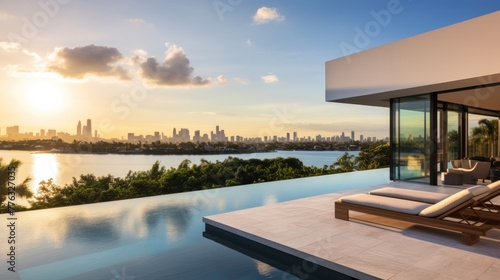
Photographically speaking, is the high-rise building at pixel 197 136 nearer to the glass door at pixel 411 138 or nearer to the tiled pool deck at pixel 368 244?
the glass door at pixel 411 138

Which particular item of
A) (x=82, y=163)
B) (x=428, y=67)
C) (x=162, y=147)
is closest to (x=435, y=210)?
(x=428, y=67)

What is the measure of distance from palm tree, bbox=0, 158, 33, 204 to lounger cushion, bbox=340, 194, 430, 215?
949 centimetres

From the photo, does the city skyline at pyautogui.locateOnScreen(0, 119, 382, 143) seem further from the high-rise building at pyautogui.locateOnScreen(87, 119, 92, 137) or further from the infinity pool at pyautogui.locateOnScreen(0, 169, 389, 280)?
the infinity pool at pyautogui.locateOnScreen(0, 169, 389, 280)

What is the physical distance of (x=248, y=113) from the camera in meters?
18.6

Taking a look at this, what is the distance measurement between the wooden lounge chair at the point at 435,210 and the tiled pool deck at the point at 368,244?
228 millimetres

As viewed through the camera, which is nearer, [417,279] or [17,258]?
[417,279]

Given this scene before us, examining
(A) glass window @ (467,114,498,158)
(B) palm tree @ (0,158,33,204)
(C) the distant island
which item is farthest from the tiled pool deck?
(A) glass window @ (467,114,498,158)

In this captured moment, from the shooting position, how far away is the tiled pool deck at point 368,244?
355cm

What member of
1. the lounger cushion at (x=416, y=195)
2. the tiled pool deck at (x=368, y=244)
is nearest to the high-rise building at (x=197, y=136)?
the tiled pool deck at (x=368, y=244)

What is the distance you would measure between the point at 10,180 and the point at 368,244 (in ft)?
34.3

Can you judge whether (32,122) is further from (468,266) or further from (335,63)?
(468,266)

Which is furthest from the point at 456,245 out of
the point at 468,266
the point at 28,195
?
the point at 28,195

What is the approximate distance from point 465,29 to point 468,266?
19.6 feet

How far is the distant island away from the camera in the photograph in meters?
11.5
